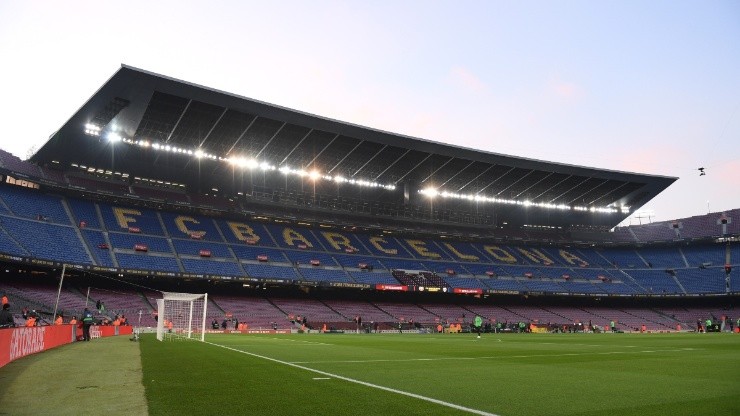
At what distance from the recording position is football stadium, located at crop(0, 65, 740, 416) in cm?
934

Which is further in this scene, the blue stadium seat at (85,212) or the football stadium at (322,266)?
the blue stadium seat at (85,212)

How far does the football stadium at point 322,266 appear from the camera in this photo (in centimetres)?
934

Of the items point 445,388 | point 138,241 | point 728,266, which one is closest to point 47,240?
point 138,241

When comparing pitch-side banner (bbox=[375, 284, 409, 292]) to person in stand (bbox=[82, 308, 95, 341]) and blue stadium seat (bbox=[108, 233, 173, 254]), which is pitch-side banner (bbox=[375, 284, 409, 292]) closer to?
blue stadium seat (bbox=[108, 233, 173, 254])

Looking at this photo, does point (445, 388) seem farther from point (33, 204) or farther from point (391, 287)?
point (33, 204)

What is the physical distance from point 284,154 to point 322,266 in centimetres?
1331

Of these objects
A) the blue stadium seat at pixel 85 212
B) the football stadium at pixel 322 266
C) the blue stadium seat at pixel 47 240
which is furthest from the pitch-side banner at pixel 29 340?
the blue stadium seat at pixel 85 212

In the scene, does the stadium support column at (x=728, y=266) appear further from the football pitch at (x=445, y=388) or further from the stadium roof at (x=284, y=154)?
the football pitch at (x=445, y=388)

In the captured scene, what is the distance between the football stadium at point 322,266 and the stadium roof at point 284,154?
0.26m

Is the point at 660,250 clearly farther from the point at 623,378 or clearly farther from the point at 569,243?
the point at 623,378

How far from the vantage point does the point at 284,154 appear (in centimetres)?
5144

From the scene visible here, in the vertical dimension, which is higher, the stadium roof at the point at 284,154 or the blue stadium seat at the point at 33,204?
the stadium roof at the point at 284,154

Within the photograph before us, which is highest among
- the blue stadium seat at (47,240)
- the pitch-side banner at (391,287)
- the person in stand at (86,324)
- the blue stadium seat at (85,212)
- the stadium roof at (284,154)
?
the stadium roof at (284,154)

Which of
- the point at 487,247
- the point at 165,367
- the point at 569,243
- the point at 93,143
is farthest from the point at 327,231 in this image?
the point at 165,367
